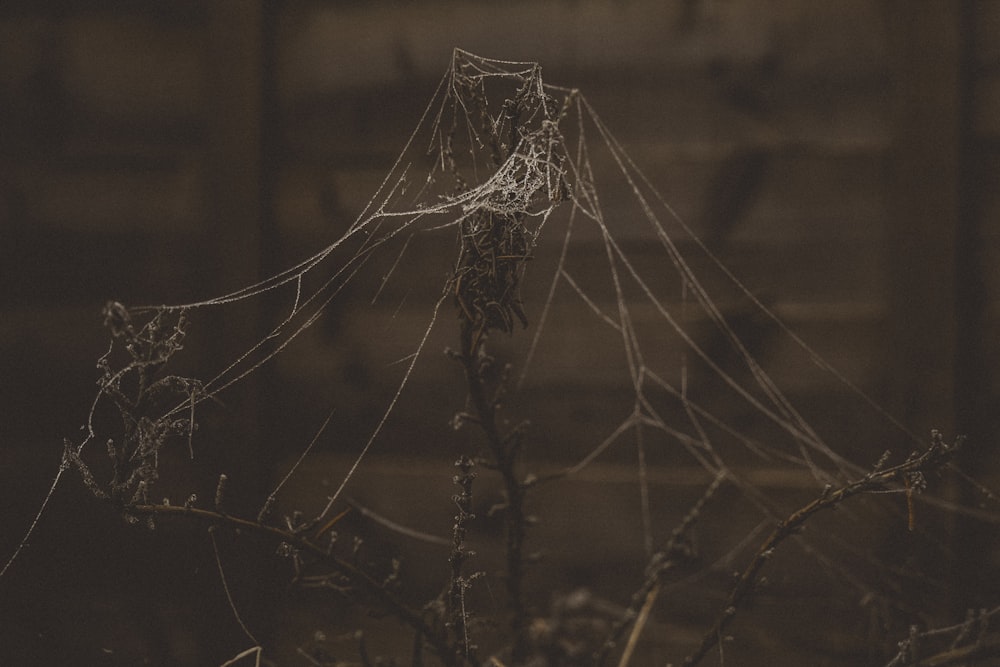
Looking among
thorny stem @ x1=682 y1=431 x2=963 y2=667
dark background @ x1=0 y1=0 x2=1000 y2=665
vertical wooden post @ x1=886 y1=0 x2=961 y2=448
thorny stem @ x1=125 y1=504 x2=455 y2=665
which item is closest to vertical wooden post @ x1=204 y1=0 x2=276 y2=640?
dark background @ x1=0 y1=0 x2=1000 y2=665

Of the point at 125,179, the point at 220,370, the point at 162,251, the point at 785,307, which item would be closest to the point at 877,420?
the point at 785,307

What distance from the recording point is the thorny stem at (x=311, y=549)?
2.71 ft

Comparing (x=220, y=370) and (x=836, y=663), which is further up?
(x=220, y=370)

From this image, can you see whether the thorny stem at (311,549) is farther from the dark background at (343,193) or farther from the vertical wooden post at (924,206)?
the vertical wooden post at (924,206)

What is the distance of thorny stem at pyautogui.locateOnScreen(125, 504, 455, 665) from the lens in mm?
827

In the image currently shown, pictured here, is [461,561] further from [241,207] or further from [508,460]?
[241,207]

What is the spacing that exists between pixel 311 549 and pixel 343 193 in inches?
33.0

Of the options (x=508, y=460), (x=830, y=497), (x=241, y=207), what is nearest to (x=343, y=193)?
(x=241, y=207)

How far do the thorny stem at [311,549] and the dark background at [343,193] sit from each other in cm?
60

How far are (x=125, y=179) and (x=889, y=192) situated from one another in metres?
1.50

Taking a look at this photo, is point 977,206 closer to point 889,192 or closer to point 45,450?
point 889,192

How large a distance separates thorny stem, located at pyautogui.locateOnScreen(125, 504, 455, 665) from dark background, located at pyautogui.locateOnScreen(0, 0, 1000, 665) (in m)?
0.60

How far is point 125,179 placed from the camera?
1.57 m

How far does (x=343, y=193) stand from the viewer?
152 centimetres
